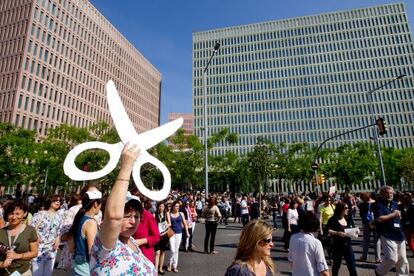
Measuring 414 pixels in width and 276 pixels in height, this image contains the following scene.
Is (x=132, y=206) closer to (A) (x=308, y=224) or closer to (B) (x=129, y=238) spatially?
(B) (x=129, y=238)

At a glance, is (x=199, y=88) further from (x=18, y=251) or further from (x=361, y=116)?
(x=18, y=251)

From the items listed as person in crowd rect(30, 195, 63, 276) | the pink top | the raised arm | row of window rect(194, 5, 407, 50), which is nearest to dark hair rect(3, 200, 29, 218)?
person in crowd rect(30, 195, 63, 276)

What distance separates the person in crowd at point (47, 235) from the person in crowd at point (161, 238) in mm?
2335

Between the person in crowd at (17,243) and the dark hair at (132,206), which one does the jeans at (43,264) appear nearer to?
the person in crowd at (17,243)

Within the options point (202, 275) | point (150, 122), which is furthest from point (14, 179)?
point (150, 122)

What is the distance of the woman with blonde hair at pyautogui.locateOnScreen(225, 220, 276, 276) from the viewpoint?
8.05ft

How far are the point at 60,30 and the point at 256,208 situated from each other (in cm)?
7086

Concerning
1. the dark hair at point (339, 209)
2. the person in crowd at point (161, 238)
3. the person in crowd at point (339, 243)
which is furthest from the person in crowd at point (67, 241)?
the dark hair at point (339, 209)

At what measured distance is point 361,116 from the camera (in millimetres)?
86625

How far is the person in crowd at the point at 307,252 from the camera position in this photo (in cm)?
390

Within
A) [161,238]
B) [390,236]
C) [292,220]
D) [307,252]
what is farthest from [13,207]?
[292,220]

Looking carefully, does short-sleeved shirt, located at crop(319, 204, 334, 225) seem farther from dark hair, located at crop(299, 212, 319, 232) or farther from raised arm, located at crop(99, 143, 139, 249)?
raised arm, located at crop(99, 143, 139, 249)

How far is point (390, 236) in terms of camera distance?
5.78 metres

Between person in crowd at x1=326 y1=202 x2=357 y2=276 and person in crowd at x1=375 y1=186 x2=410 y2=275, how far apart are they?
2.04 feet
